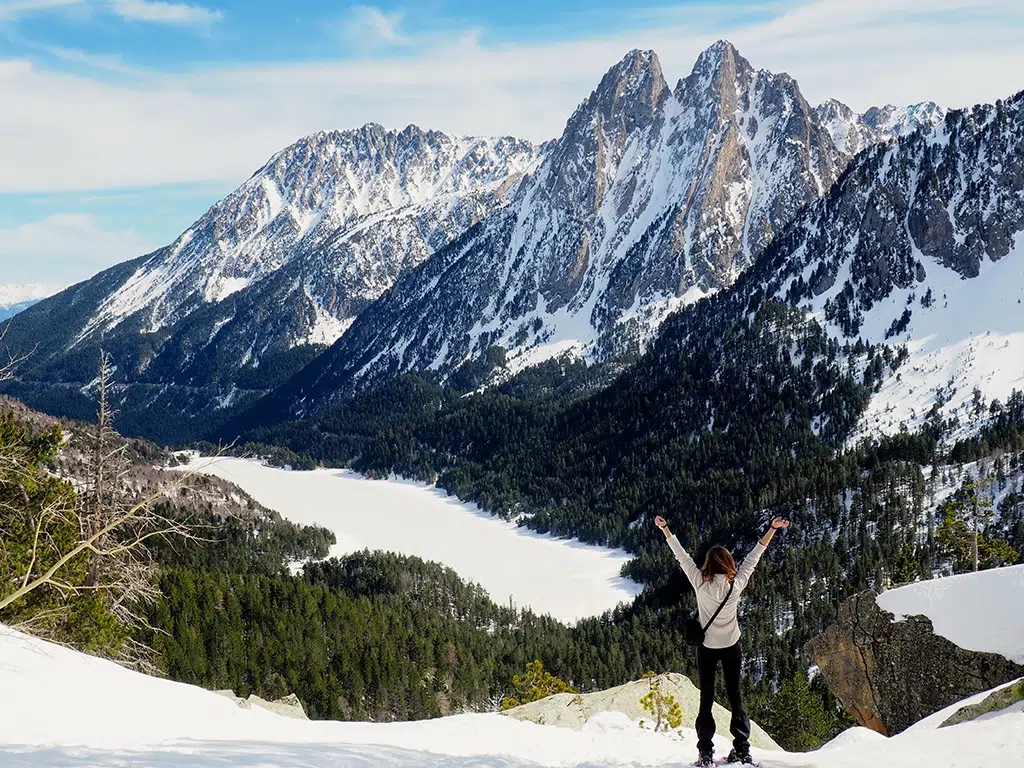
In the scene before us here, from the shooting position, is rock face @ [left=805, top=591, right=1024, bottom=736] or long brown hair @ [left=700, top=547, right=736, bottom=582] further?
rock face @ [left=805, top=591, right=1024, bottom=736]

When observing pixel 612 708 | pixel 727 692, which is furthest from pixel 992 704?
pixel 612 708

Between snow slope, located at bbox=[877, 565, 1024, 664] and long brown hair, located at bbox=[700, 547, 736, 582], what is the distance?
52.0ft

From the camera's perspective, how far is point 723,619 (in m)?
13.7

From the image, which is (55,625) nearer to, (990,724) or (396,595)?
(990,724)

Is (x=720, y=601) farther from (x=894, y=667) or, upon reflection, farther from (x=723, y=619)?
(x=894, y=667)

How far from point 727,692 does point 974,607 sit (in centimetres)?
1611

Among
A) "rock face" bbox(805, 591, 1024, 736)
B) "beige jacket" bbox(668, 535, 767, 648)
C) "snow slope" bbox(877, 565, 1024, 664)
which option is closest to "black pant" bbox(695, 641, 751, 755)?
"beige jacket" bbox(668, 535, 767, 648)

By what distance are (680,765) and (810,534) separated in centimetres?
13846

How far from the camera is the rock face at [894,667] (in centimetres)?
2430

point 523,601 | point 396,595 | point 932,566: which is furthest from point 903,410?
point 396,595

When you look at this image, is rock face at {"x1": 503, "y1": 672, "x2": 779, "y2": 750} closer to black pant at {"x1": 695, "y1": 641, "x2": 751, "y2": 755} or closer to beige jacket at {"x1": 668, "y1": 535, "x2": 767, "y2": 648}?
black pant at {"x1": 695, "y1": 641, "x2": 751, "y2": 755}

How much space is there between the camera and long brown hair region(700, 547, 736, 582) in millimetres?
13672

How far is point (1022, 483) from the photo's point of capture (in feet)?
439

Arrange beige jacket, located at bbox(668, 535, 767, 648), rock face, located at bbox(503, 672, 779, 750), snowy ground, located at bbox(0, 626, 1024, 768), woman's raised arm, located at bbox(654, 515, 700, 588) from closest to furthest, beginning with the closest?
1. beige jacket, located at bbox(668, 535, 767, 648)
2. woman's raised arm, located at bbox(654, 515, 700, 588)
3. snowy ground, located at bbox(0, 626, 1024, 768)
4. rock face, located at bbox(503, 672, 779, 750)
